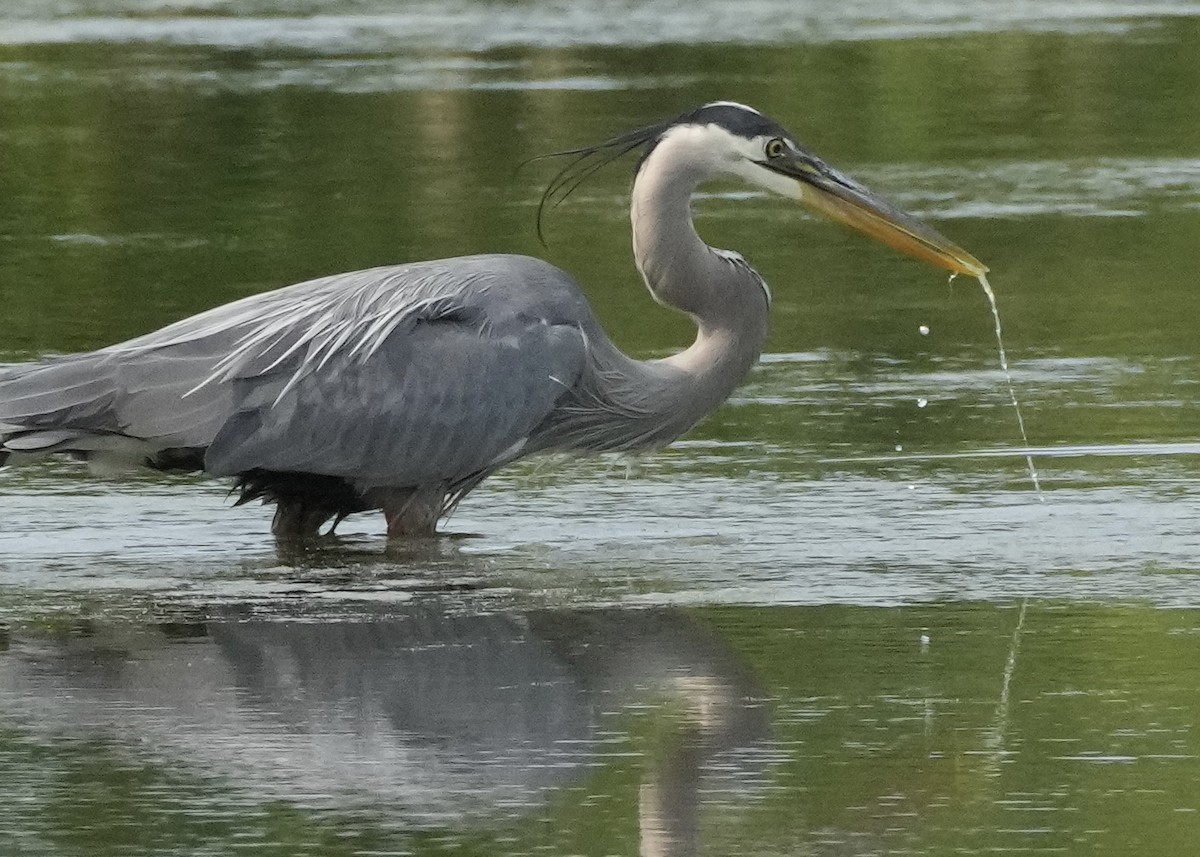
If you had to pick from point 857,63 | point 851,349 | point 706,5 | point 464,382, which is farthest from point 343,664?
point 706,5

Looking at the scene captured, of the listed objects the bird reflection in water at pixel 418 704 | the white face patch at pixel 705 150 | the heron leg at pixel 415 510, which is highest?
the white face patch at pixel 705 150

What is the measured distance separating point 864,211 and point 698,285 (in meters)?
0.62

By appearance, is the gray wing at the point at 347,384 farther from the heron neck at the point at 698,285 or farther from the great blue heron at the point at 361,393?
the heron neck at the point at 698,285

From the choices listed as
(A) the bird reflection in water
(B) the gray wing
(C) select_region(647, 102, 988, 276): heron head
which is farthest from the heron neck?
(A) the bird reflection in water

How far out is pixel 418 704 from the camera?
6.19m

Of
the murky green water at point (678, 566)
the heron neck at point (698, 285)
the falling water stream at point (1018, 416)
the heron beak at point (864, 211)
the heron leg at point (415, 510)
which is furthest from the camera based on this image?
the heron beak at point (864, 211)

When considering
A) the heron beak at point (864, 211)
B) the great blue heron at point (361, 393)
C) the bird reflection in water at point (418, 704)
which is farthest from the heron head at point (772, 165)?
the bird reflection in water at point (418, 704)

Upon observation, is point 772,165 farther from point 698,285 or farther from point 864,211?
point 698,285

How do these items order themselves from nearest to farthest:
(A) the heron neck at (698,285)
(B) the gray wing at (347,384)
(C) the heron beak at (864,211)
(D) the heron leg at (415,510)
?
A: (B) the gray wing at (347,384) → (D) the heron leg at (415,510) → (A) the heron neck at (698,285) → (C) the heron beak at (864,211)

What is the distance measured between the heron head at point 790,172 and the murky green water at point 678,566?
67 centimetres

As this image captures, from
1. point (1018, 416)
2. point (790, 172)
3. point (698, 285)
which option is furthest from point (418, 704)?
point (1018, 416)

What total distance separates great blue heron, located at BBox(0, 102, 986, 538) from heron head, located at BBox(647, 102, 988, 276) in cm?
71

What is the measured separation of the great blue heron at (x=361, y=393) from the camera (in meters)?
8.15

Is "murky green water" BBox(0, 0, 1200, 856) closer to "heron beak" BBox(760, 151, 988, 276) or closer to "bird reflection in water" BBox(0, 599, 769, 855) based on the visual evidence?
"bird reflection in water" BBox(0, 599, 769, 855)
